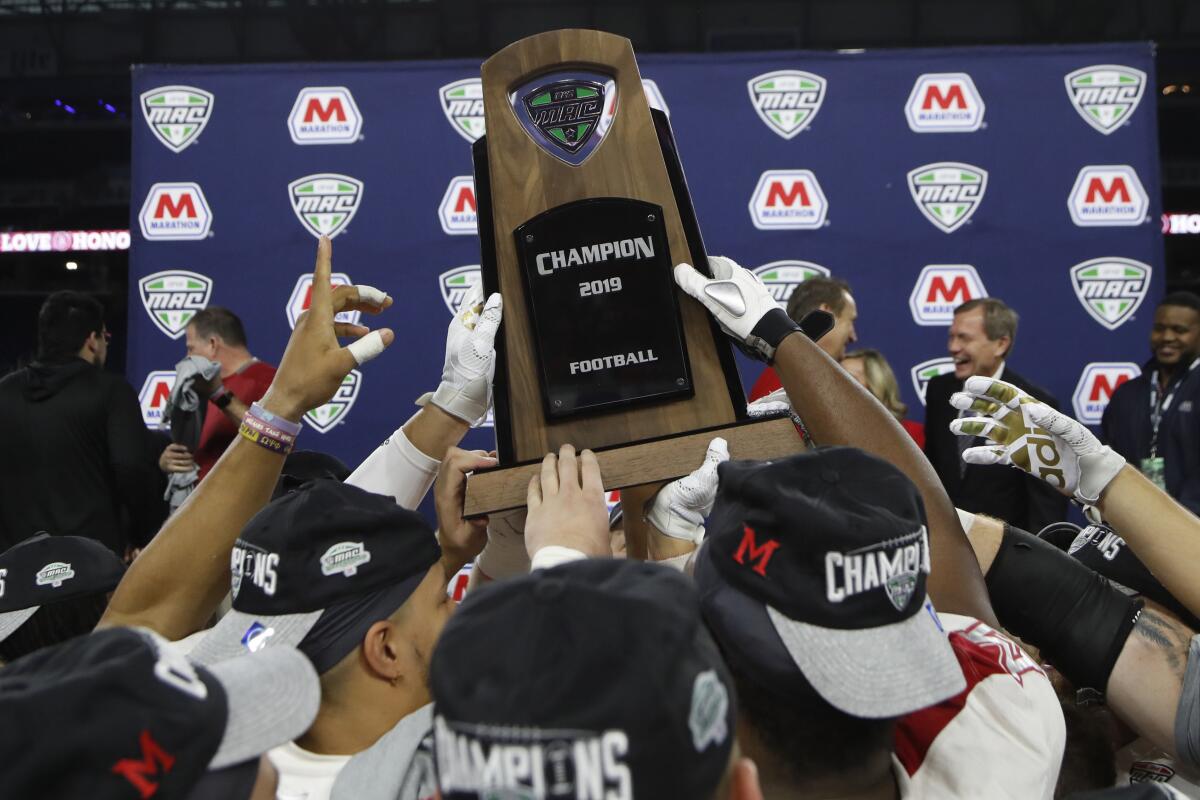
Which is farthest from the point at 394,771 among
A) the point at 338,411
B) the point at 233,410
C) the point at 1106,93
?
the point at 1106,93

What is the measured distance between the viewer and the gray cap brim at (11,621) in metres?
1.82

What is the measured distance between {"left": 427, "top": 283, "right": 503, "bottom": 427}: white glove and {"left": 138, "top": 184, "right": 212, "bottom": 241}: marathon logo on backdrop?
316cm

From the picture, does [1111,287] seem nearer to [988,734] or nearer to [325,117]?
[325,117]

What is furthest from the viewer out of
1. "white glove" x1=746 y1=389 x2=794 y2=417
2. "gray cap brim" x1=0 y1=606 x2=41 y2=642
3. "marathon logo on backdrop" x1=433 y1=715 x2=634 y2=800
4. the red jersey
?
the red jersey

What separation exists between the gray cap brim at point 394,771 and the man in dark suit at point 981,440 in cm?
293

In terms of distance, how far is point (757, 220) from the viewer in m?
4.59

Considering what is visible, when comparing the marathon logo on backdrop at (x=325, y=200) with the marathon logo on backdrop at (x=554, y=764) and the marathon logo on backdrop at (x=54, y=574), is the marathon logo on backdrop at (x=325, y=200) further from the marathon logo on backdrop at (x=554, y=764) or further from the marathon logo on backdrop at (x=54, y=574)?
the marathon logo on backdrop at (x=554, y=764)

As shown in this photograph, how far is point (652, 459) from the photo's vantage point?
1.75 meters

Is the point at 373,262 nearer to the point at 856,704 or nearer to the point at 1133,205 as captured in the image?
the point at 1133,205

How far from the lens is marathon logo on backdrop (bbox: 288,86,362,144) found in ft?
15.4

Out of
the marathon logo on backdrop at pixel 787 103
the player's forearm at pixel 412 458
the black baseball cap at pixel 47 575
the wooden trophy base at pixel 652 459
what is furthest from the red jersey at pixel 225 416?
the wooden trophy base at pixel 652 459

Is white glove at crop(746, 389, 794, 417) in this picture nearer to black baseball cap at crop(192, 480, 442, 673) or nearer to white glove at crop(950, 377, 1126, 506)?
white glove at crop(950, 377, 1126, 506)

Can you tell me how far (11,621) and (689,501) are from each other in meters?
1.11

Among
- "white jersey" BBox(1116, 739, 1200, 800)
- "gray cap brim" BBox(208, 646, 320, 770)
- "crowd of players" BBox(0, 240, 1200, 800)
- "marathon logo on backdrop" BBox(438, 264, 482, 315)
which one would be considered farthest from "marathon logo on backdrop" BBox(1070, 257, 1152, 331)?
"gray cap brim" BBox(208, 646, 320, 770)
